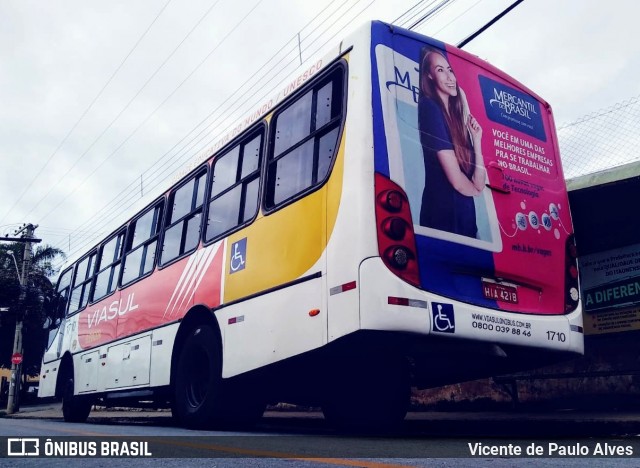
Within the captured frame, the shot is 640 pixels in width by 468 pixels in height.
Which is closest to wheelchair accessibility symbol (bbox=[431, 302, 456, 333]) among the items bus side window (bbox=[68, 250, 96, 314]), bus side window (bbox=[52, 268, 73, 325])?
bus side window (bbox=[68, 250, 96, 314])

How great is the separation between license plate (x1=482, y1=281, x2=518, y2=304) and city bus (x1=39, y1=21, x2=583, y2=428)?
2 centimetres

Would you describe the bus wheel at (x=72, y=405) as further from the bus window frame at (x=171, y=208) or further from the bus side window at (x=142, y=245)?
the bus window frame at (x=171, y=208)

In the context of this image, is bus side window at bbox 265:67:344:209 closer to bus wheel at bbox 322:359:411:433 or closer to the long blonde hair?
the long blonde hair

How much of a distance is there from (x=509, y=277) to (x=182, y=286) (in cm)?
361

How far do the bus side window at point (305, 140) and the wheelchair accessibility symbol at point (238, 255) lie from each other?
50 cm

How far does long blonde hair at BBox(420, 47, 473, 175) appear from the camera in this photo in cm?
550

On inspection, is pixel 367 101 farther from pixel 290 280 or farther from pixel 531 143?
pixel 531 143

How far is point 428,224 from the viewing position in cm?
504

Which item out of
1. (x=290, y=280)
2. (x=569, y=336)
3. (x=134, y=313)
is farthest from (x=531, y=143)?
(x=134, y=313)

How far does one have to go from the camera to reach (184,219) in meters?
7.90

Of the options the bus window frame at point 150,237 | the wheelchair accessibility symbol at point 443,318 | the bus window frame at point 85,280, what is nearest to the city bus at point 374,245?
the wheelchair accessibility symbol at point 443,318

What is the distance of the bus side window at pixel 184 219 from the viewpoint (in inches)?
297

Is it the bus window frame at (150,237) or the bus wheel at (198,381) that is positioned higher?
the bus window frame at (150,237)

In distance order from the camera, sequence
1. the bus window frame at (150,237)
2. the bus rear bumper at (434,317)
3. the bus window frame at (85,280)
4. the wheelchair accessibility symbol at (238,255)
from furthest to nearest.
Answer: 1. the bus window frame at (85,280)
2. the bus window frame at (150,237)
3. the wheelchair accessibility symbol at (238,255)
4. the bus rear bumper at (434,317)
